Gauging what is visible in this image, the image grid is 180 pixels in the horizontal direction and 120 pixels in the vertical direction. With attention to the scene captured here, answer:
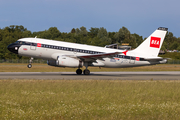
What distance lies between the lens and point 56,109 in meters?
10.5

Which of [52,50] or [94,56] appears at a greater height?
[52,50]

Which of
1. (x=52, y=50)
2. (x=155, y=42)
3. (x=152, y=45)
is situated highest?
(x=155, y=42)

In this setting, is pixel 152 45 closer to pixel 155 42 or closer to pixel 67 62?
pixel 155 42

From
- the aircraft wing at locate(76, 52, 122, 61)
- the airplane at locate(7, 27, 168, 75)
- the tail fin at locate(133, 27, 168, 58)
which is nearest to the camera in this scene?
the aircraft wing at locate(76, 52, 122, 61)

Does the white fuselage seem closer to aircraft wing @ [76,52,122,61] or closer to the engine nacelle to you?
aircraft wing @ [76,52,122,61]

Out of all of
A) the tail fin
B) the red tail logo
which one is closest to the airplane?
the tail fin

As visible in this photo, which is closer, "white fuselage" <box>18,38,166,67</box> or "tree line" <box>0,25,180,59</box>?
"white fuselage" <box>18,38,166,67</box>

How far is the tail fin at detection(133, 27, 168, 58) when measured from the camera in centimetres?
3644

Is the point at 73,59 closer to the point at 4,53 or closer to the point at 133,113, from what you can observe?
the point at 133,113

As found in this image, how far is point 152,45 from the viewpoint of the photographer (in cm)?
3675

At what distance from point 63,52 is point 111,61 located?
702 cm

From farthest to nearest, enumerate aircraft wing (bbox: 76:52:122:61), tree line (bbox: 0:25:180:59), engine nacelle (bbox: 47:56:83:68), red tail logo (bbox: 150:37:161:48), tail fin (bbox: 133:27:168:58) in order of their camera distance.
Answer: tree line (bbox: 0:25:180:59) < red tail logo (bbox: 150:37:161:48) < tail fin (bbox: 133:27:168:58) < aircraft wing (bbox: 76:52:122:61) < engine nacelle (bbox: 47:56:83:68)

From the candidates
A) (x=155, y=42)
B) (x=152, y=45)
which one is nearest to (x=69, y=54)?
(x=152, y=45)

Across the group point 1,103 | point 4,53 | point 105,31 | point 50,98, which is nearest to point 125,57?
point 50,98
